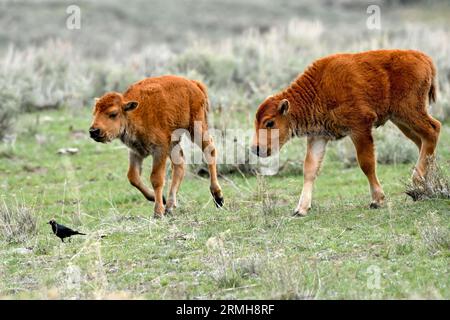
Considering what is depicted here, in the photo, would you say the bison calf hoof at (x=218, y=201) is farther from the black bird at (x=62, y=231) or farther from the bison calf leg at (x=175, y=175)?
the black bird at (x=62, y=231)

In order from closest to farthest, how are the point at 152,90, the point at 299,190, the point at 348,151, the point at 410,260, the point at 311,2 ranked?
1. the point at 410,260
2. the point at 152,90
3. the point at 299,190
4. the point at 348,151
5. the point at 311,2

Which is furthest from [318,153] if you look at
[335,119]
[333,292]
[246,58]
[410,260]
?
[246,58]

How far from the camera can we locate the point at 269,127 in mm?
10109

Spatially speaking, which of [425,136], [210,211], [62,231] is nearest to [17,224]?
[62,231]

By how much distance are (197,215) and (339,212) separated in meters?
1.77

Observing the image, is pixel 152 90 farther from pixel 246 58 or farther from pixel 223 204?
pixel 246 58

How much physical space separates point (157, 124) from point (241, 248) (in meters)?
2.59

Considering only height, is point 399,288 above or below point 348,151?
above

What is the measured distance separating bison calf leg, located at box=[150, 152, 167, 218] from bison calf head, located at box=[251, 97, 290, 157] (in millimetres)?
1193

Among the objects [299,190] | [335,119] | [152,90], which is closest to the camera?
[335,119]

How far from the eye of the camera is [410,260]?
771cm

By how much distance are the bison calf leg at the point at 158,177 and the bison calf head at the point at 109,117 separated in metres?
0.65

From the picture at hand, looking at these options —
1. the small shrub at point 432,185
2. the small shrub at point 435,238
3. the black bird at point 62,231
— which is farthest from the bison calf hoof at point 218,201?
the small shrub at point 435,238

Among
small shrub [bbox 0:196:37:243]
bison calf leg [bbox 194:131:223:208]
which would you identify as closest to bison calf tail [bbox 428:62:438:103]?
bison calf leg [bbox 194:131:223:208]
